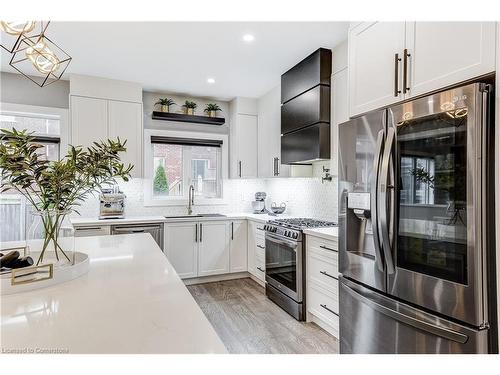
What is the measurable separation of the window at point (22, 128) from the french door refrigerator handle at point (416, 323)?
3.59m

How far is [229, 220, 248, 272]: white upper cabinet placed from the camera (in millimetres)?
4074

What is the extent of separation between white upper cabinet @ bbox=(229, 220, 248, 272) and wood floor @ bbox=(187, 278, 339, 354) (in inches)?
16.5

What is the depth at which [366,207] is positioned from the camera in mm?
1709

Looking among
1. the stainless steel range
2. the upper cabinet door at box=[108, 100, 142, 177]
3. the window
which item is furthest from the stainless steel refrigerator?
the window

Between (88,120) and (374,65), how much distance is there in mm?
3253

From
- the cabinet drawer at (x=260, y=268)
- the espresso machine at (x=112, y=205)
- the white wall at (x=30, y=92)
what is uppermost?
the white wall at (x=30, y=92)

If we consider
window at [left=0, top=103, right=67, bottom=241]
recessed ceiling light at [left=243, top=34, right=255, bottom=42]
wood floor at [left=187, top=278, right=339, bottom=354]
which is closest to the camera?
wood floor at [left=187, top=278, right=339, bottom=354]

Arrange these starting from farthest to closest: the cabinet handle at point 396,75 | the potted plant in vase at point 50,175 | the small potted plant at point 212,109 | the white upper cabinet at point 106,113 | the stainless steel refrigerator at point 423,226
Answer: the small potted plant at point 212,109 < the white upper cabinet at point 106,113 < the cabinet handle at point 396,75 < the stainless steel refrigerator at point 423,226 < the potted plant in vase at point 50,175

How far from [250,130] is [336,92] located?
1792 mm

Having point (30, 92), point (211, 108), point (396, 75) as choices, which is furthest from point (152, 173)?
point (396, 75)

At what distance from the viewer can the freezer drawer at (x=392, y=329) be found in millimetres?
1293

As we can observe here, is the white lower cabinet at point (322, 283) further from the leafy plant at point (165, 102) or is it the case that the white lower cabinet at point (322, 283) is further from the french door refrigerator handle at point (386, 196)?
the leafy plant at point (165, 102)

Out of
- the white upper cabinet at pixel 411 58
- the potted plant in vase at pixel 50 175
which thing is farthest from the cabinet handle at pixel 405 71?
the potted plant in vase at pixel 50 175

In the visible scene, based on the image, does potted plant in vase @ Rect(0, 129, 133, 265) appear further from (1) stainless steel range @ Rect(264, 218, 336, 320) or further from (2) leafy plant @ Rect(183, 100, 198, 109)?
(2) leafy plant @ Rect(183, 100, 198, 109)
